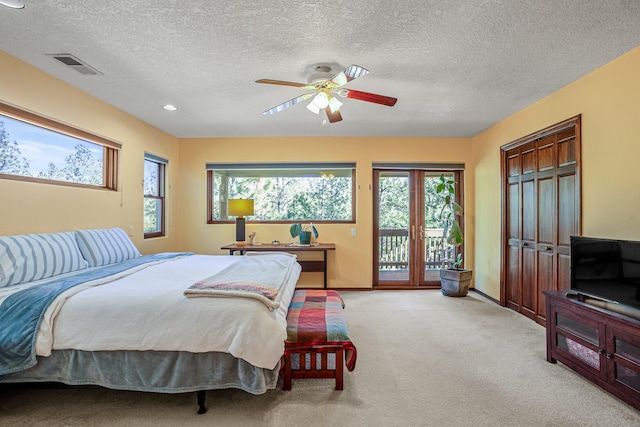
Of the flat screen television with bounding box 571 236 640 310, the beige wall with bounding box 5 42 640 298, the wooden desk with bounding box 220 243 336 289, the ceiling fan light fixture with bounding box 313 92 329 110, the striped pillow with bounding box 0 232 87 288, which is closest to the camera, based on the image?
the flat screen television with bounding box 571 236 640 310

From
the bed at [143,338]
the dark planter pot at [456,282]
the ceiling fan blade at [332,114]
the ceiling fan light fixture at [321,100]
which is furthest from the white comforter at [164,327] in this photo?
the dark planter pot at [456,282]

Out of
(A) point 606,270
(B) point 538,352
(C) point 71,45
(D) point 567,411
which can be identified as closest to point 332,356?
(D) point 567,411

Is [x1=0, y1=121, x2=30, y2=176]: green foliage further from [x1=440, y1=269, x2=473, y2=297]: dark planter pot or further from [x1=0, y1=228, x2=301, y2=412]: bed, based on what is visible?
[x1=440, y1=269, x2=473, y2=297]: dark planter pot

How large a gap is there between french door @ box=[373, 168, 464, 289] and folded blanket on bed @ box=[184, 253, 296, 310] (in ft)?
8.59

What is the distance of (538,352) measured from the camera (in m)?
2.96

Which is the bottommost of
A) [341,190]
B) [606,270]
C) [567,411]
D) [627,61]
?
[567,411]

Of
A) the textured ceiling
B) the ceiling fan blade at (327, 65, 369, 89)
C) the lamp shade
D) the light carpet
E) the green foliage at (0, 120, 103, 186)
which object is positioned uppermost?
the textured ceiling

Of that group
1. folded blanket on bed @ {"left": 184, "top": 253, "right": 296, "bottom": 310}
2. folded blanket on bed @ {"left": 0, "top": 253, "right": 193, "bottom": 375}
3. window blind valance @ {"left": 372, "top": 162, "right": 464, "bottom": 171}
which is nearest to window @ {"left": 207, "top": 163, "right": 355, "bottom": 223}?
window blind valance @ {"left": 372, "top": 162, "right": 464, "bottom": 171}

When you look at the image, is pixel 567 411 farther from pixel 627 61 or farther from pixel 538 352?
pixel 627 61

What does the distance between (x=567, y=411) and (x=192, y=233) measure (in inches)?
201

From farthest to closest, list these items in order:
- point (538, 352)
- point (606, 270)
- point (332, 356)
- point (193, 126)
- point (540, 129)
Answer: point (193, 126)
point (540, 129)
point (538, 352)
point (332, 356)
point (606, 270)

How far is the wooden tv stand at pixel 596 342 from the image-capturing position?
6.84ft

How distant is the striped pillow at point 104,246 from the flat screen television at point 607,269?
423cm

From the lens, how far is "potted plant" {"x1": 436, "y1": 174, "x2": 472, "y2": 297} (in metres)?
4.92
